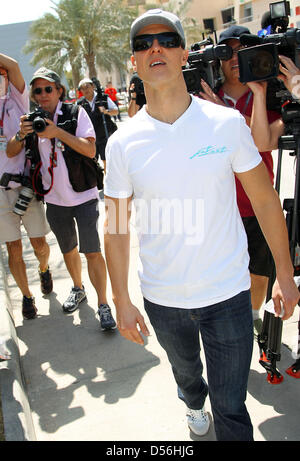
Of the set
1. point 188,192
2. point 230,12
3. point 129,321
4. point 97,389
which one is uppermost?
point 230,12

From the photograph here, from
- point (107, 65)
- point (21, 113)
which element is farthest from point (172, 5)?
point (21, 113)

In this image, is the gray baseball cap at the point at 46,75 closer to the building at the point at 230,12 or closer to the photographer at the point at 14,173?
the photographer at the point at 14,173

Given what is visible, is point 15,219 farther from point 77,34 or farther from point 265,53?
point 77,34

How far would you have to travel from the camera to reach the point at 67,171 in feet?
12.6

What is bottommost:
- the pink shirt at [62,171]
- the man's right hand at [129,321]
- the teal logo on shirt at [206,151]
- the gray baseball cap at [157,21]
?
the man's right hand at [129,321]

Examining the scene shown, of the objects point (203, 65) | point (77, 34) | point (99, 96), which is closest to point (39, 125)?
point (203, 65)

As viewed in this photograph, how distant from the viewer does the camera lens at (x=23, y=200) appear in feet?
12.9

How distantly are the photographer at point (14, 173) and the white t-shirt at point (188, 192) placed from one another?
2041 millimetres

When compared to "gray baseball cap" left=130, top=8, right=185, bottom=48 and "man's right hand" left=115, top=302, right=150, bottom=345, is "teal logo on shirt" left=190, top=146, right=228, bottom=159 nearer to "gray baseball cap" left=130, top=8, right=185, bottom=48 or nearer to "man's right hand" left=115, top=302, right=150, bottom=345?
"gray baseball cap" left=130, top=8, right=185, bottom=48

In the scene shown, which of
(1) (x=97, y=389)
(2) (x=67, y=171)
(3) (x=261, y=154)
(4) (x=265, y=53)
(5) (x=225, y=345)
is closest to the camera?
(5) (x=225, y=345)

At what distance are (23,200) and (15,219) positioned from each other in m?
0.21

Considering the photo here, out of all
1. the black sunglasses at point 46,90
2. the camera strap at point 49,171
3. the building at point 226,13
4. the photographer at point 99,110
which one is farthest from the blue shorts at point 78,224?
the building at point 226,13

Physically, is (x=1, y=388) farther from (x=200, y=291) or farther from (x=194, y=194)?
(x=194, y=194)

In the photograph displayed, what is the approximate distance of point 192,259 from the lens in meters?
1.92
